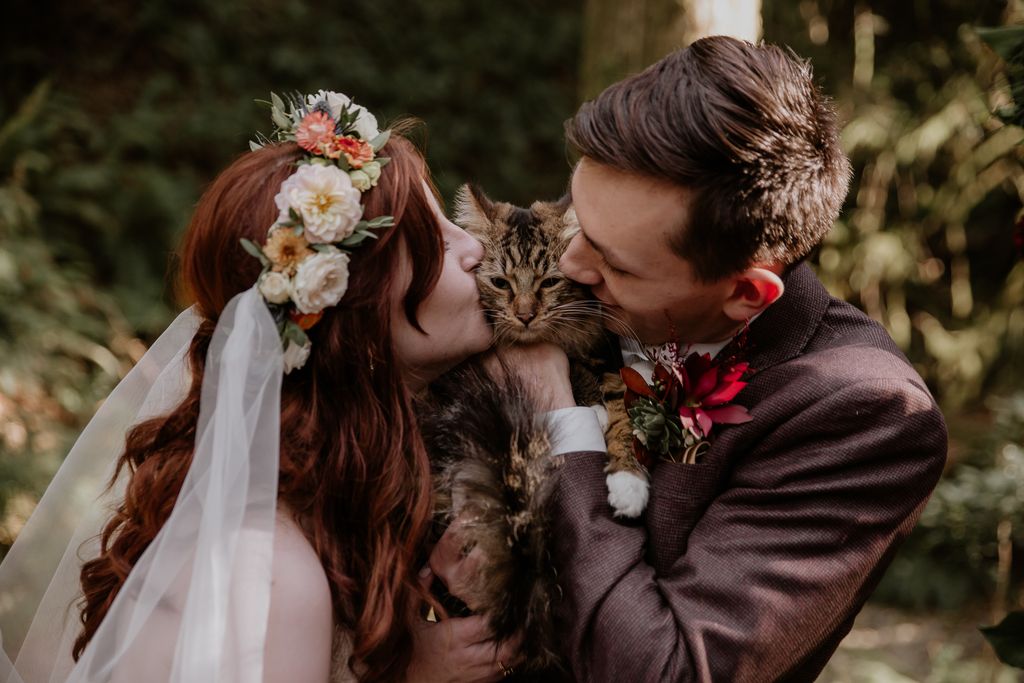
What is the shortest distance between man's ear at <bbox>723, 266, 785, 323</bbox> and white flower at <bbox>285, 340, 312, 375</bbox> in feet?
3.11

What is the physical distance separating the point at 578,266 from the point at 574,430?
0.45 meters

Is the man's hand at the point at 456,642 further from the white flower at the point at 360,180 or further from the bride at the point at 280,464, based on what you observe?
the white flower at the point at 360,180

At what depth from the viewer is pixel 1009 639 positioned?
7.13 feet

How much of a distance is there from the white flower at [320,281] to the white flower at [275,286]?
0.02 metres

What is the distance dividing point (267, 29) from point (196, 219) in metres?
6.25

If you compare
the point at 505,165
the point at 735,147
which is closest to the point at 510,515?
the point at 735,147

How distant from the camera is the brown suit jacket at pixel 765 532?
1735 mm

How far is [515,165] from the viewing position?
820cm

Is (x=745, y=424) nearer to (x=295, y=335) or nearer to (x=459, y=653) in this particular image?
(x=459, y=653)

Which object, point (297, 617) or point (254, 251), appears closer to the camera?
point (297, 617)

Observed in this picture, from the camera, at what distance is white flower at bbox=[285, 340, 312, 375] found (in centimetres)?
192

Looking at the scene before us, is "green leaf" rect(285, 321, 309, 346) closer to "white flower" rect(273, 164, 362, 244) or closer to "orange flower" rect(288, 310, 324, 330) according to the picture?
"orange flower" rect(288, 310, 324, 330)

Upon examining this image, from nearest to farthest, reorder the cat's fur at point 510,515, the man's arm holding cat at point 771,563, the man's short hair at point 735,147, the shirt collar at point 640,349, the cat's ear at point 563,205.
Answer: the man's arm holding cat at point 771,563
the man's short hair at point 735,147
the cat's fur at point 510,515
the shirt collar at point 640,349
the cat's ear at point 563,205

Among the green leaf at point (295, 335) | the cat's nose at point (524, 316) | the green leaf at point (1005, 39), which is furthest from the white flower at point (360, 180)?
the green leaf at point (1005, 39)
